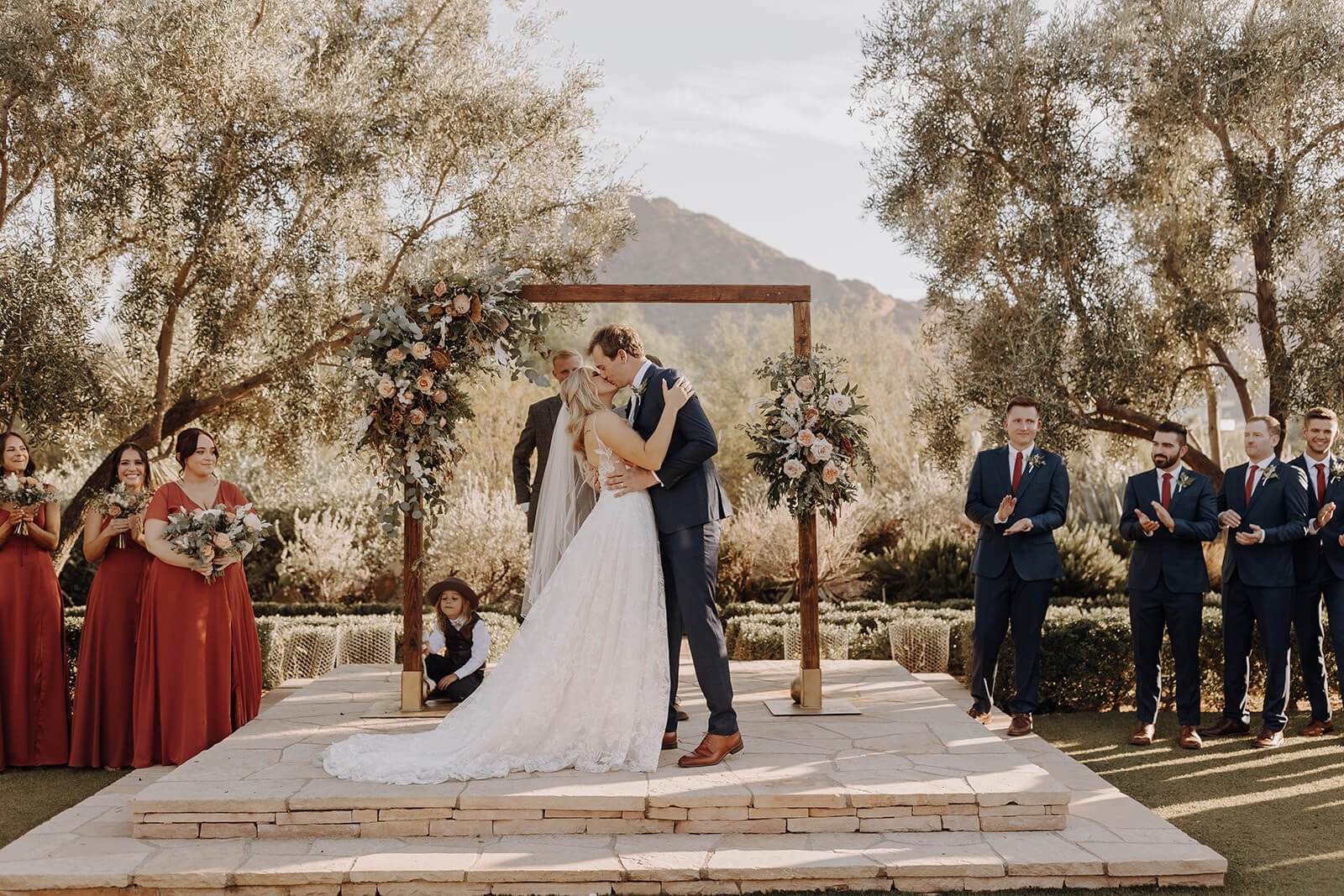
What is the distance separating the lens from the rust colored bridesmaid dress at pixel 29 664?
6.34 metres

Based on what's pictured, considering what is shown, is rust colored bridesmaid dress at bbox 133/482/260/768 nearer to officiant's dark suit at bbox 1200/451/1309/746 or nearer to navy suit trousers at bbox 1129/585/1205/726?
navy suit trousers at bbox 1129/585/1205/726

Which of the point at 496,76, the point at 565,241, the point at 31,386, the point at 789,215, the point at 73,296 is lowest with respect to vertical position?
the point at 31,386

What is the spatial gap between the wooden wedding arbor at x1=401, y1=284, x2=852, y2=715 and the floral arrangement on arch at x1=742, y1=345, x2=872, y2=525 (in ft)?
0.41

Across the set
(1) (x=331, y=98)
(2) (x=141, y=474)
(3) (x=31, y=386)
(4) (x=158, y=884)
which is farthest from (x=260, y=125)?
(4) (x=158, y=884)

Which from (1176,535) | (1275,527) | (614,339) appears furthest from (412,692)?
(1275,527)

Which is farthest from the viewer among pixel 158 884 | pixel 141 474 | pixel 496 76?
pixel 496 76

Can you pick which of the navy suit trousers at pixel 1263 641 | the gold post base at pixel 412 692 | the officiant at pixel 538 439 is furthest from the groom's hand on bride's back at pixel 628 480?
the navy suit trousers at pixel 1263 641

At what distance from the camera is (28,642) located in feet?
21.0

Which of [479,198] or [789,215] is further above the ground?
[789,215]

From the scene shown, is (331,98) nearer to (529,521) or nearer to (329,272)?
(329,272)

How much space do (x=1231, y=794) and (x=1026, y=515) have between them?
185cm

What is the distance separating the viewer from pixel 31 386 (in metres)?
7.67

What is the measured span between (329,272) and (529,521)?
124 inches

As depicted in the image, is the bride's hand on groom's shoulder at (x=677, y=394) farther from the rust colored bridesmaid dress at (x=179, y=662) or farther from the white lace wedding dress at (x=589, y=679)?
the rust colored bridesmaid dress at (x=179, y=662)
